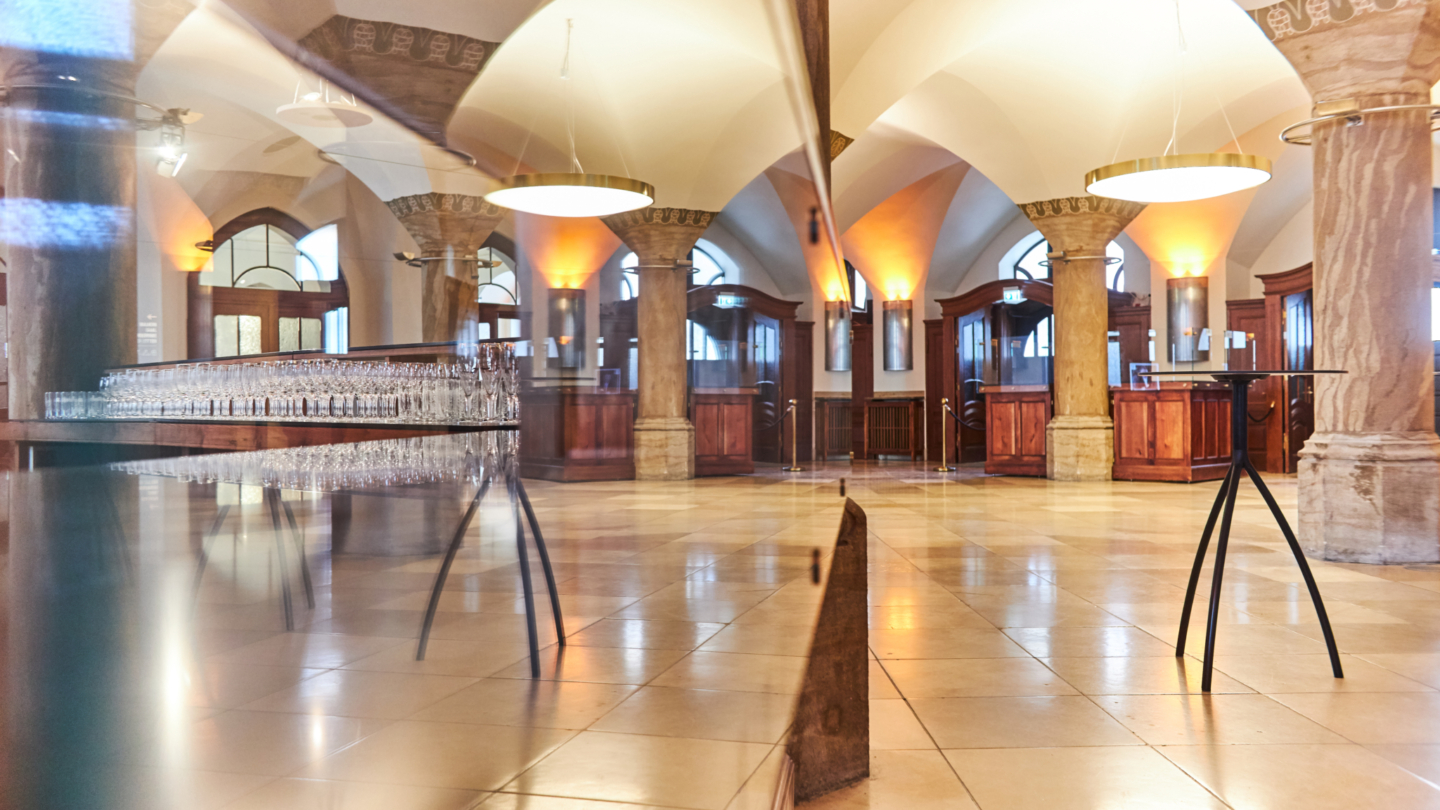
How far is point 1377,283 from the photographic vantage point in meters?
5.86

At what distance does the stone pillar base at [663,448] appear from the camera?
583 mm

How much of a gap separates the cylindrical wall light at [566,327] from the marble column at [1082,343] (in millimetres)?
13023

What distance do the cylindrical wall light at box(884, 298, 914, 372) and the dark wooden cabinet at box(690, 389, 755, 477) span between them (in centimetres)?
1808

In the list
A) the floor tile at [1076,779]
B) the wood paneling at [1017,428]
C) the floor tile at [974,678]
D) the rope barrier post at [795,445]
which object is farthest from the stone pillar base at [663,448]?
the wood paneling at [1017,428]

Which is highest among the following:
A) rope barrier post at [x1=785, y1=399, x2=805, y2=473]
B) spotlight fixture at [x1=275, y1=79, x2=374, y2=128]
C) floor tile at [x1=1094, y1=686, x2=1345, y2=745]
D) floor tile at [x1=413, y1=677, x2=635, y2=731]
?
spotlight fixture at [x1=275, y1=79, x2=374, y2=128]

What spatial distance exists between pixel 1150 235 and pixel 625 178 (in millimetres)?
17459

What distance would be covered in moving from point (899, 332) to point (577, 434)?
18.7 metres

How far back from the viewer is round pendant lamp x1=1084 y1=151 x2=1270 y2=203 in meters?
9.57

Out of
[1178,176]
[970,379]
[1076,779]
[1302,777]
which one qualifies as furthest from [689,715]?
[970,379]

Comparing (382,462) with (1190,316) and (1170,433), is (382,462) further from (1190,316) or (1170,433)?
(1190,316)

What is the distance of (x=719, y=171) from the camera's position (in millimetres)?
658

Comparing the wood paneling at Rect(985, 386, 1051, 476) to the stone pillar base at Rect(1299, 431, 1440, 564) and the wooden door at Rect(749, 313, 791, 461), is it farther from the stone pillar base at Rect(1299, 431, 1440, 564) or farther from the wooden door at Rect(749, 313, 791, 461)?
the wooden door at Rect(749, 313, 791, 461)

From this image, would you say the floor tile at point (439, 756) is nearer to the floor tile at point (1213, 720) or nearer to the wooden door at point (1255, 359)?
the floor tile at point (1213, 720)

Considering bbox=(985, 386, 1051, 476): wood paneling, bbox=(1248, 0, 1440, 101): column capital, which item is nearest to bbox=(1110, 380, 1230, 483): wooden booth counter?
bbox=(985, 386, 1051, 476): wood paneling
